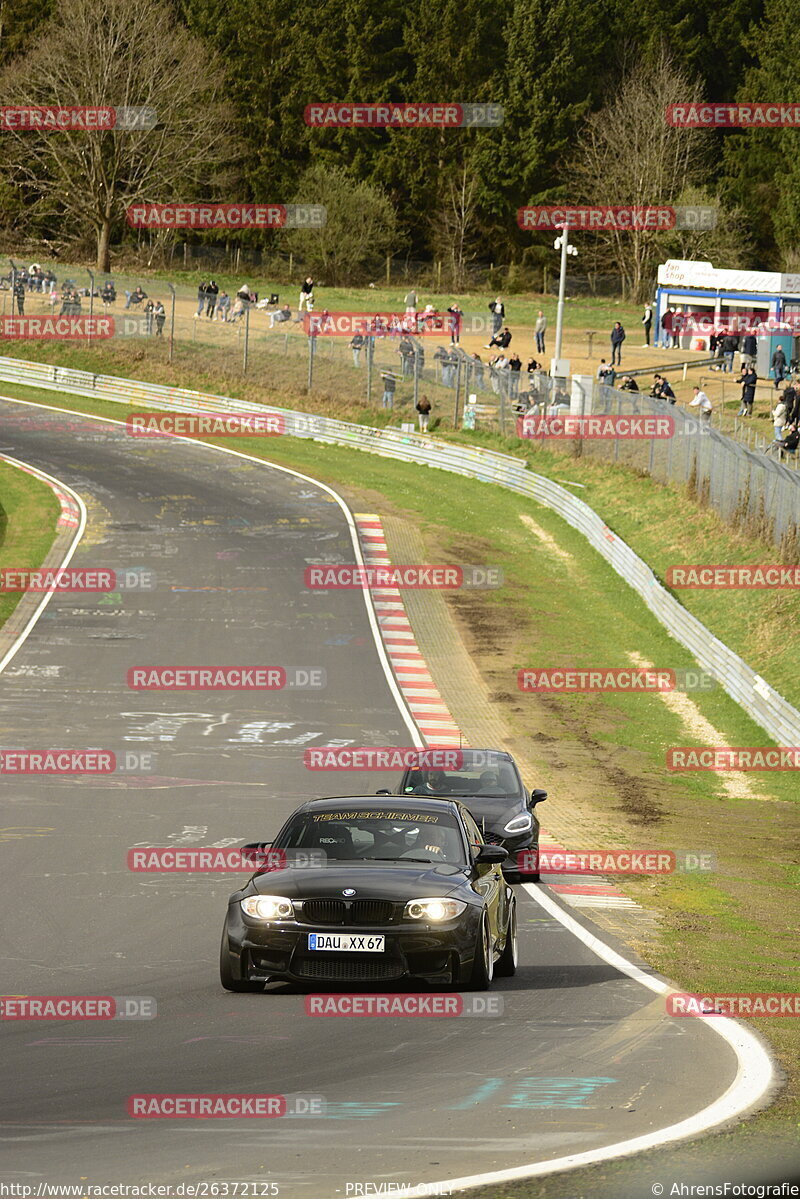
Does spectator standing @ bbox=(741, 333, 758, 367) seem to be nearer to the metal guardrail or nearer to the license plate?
the metal guardrail

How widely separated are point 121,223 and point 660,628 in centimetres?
6877

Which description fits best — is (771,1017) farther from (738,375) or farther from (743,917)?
(738,375)

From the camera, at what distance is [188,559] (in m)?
43.3

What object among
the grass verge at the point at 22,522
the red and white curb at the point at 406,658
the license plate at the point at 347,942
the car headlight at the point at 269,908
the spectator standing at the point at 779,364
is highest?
the spectator standing at the point at 779,364

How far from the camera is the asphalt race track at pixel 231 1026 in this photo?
25.7ft

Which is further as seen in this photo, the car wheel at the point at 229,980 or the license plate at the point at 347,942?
the car wheel at the point at 229,980

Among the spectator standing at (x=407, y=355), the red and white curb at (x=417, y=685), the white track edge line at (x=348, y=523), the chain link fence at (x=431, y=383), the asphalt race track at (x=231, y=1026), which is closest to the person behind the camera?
the asphalt race track at (x=231, y=1026)

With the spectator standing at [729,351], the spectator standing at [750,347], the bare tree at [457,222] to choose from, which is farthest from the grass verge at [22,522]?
the bare tree at [457,222]

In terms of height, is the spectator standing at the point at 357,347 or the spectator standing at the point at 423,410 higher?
the spectator standing at the point at 357,347

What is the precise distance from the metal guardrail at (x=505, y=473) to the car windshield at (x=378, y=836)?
16909 millimetres

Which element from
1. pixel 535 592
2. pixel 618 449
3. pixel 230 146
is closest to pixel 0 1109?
pixel 535 592

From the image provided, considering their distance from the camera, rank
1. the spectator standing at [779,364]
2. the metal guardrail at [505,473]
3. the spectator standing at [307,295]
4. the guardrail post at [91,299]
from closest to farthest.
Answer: the metal guardrail at [505,473] < the spectator standing at [779,364] < the guardrail post at [91,299] < the spectator standing at [307,295]

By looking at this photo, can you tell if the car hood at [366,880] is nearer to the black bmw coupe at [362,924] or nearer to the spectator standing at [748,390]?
the black bmw coupe at [362,924]

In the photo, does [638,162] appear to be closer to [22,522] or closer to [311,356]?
[311,356]
